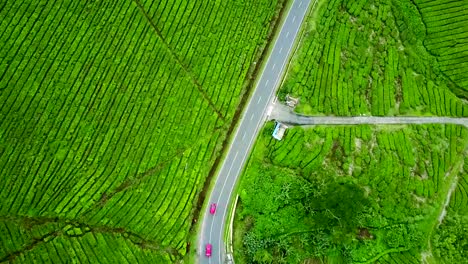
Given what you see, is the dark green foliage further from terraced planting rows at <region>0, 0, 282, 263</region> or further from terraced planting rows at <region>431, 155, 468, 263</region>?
terraced planting rows at <region>0, 0, 282, 263</region>

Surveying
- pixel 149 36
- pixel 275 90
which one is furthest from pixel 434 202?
pixel 149 36

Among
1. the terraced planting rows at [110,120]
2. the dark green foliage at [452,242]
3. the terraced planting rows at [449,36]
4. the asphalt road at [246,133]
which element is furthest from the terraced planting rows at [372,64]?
the dark green foliage at [452,242]

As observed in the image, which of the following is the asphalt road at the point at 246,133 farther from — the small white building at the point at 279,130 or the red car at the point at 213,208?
the small white building at the point at 279,130

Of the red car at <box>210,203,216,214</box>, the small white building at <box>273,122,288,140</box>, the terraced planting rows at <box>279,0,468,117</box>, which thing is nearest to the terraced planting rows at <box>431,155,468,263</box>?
the terraced planting rows at <box>279,0,468,117</box>

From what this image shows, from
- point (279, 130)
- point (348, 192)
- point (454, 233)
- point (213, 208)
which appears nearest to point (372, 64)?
point (279, 130)

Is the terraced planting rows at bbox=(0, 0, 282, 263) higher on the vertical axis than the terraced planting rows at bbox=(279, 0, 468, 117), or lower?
higher

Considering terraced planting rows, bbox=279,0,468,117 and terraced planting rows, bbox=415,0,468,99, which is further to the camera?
terraced planting rows, bbox=415,0,468,99

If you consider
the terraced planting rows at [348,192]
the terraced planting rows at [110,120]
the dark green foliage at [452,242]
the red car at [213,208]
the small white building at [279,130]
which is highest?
the terraced planting rows at [110,120]
